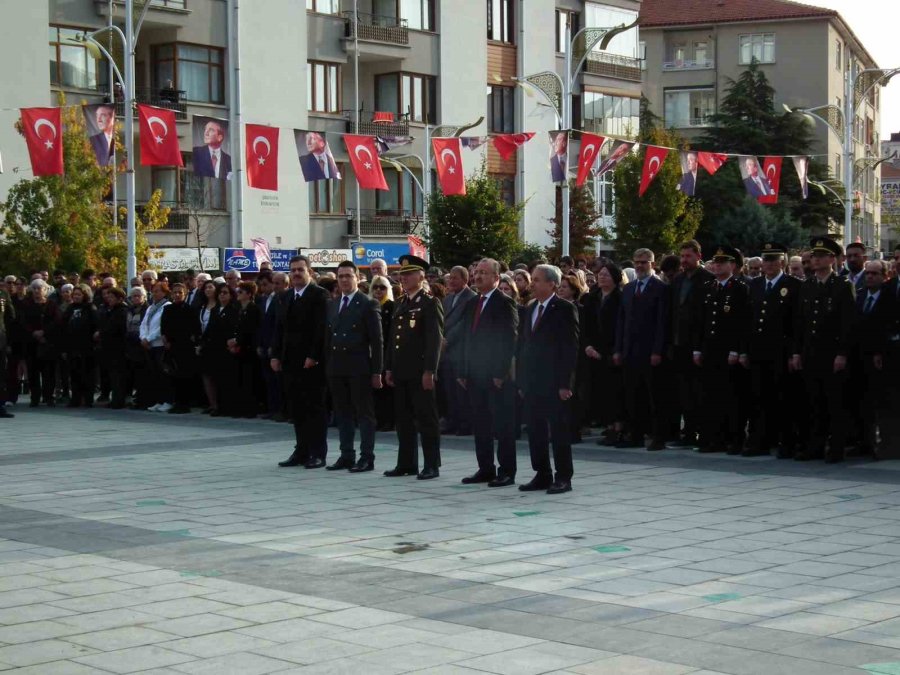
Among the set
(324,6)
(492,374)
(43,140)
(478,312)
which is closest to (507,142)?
(43,140)

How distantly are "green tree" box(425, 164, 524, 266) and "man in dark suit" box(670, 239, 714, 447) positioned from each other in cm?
2603

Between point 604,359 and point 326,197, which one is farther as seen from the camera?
point 326,197

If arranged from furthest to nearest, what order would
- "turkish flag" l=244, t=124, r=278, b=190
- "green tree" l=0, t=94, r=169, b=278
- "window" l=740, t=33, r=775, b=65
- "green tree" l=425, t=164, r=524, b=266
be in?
"window" l=740, t=33, r=775, b=65, "green tree" l=425, t=164, r=524, b=266, "green tree" l=0, t=94, r=169, b=278, "turkish flag" l=244, t=124, r=278, b=190

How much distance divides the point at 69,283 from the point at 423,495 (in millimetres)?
13904

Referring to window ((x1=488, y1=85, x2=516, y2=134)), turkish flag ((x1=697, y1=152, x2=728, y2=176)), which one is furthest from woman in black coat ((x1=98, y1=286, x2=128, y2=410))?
window ((x1=488, y1=85, x2=516, y2=134))

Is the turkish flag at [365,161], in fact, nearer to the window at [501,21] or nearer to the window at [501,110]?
the window at [501,110]

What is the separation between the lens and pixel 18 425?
65.7ft

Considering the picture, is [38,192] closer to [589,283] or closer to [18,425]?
[18,425]

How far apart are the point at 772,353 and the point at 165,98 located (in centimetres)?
3451

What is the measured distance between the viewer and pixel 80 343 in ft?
75.5

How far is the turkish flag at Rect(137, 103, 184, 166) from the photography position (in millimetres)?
24703

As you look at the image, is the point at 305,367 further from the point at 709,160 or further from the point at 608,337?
the point at 709,160

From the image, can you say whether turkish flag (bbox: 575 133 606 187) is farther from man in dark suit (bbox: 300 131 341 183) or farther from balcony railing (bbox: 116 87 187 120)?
balcony railing (bbox: 116 87 187 120)

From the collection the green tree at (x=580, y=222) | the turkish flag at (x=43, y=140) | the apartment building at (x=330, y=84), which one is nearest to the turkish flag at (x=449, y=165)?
the turkish flag at (x=43, y=140)
